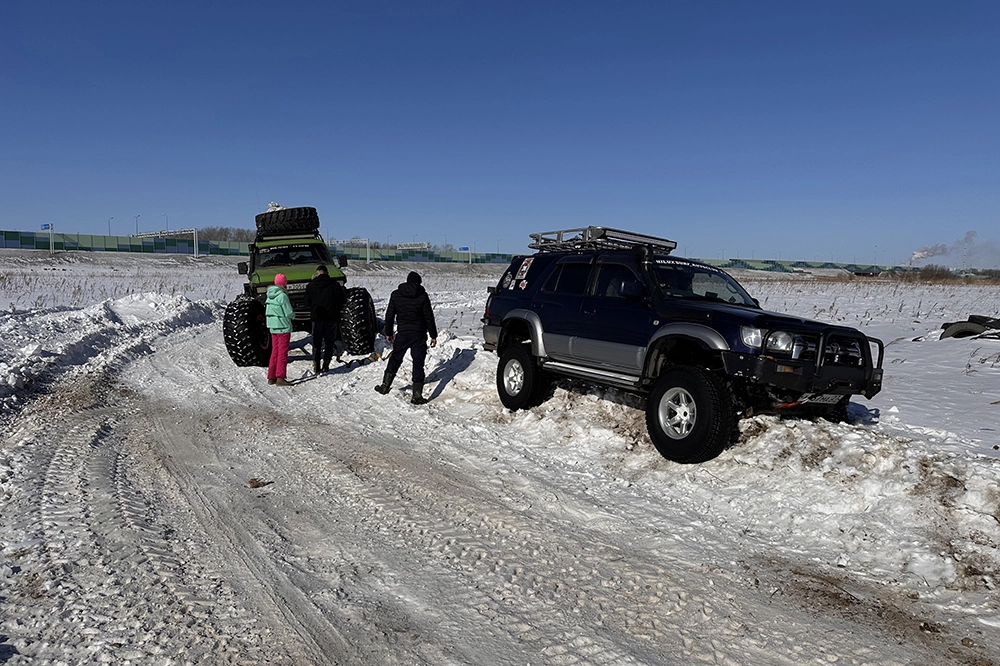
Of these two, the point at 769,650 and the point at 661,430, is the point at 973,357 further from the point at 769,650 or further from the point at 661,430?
the point at 769,650

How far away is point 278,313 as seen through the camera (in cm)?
1056

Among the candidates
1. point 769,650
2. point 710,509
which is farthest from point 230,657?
point 710,509

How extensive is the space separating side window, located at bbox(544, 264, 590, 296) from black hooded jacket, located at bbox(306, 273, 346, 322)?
4316 millimetres

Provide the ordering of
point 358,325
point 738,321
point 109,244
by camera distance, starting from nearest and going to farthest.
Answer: point 738,321
point 358,325
point 109,244

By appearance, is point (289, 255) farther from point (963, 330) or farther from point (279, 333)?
point (963, 330)

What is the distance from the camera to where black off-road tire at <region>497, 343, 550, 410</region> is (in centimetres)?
854

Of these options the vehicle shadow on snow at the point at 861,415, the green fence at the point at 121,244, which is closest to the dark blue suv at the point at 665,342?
the vehicle shadow on snow at the point at 861,415

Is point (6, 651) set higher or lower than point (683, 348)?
lower

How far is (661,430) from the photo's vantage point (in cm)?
667

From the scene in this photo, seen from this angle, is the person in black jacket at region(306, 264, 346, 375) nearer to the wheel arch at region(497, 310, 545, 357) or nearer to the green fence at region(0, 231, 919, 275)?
the wheel arch at region(497, 310, 545, 357)

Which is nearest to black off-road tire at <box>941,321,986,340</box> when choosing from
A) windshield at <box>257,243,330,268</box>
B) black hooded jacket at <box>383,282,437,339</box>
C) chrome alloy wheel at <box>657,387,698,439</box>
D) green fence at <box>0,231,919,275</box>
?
chrome alloy wheel at <box>657,387,698,439</box>

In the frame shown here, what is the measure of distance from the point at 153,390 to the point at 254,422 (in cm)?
273

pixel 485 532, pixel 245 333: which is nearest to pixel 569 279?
pixel 485 532

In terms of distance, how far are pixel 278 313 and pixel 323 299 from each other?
0.91 metres
